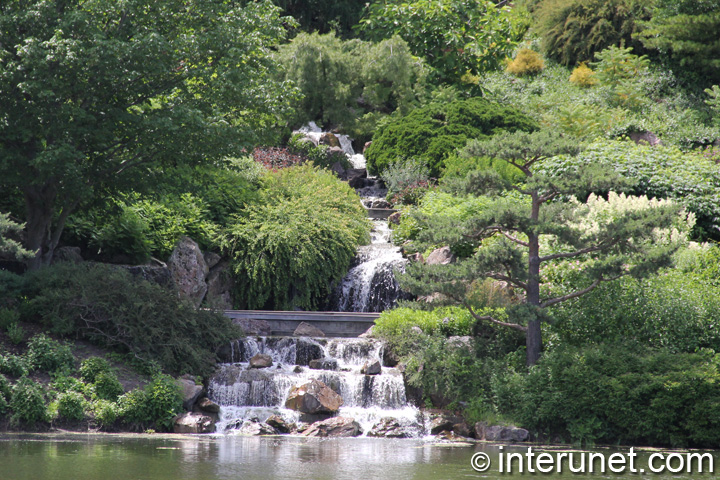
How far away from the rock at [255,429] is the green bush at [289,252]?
5.28m

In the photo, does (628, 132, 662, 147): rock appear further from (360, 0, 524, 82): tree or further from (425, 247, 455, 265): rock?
(425, 247, 455, 265): rock

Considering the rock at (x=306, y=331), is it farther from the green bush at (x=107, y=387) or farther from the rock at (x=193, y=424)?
the green bush at (x=107, y=387)

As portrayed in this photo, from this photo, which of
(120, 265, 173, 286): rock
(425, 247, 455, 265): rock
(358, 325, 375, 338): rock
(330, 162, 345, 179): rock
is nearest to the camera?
(358, 325, 375, 338): rock

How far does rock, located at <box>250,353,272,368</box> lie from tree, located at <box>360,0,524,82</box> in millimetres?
17416

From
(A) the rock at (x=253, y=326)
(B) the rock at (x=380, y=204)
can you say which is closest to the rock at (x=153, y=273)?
(A) the rock at (x=253, y=326)

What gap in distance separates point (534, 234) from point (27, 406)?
293 inches

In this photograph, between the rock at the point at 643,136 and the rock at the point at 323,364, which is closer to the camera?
the rock at the point at 323,364

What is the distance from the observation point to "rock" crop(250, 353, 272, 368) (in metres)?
11.9

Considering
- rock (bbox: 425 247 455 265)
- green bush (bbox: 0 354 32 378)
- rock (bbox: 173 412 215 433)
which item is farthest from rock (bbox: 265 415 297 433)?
rock (bbox: 425 247 455 265)

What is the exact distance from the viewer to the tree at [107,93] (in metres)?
11.7

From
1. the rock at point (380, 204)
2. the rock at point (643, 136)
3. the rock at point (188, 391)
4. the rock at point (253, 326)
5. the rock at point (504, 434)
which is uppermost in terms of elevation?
the rock at point (643, 136)

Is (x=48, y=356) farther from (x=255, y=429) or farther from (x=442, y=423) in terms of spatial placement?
(x=442, y=423)

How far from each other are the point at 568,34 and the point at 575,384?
20.3 m

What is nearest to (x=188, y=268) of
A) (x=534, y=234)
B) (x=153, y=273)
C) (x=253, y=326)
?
(x=153, y=273)
